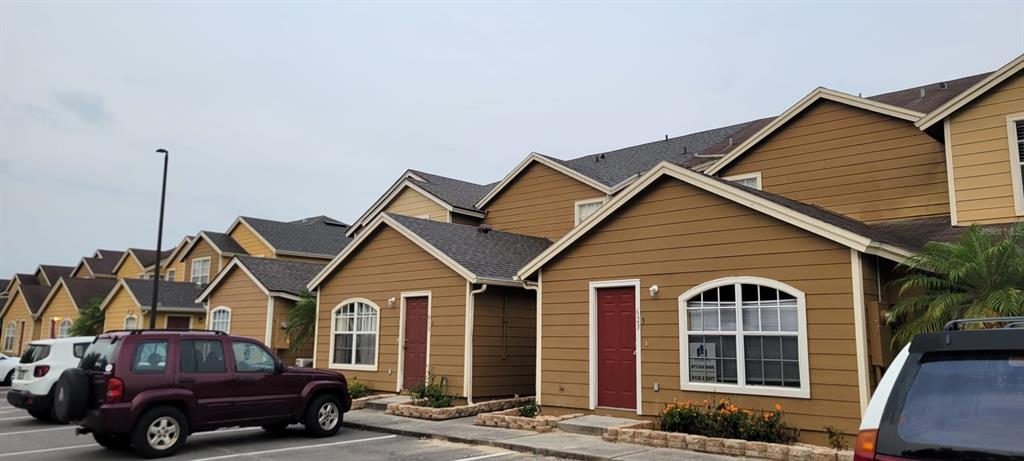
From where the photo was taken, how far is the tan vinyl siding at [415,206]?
78.0ft

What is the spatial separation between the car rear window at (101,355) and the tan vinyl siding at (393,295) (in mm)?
6954

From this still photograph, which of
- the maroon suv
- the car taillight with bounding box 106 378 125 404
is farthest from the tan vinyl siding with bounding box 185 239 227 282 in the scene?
the car taillight with bounding box 106 378 125 404

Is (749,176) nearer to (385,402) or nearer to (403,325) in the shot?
(403,325)

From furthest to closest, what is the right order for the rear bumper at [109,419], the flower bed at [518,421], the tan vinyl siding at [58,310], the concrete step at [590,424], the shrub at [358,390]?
the tan vinyl siding at [58,310]
the shrub at [358,390]
the flower bed at [518,421]
the concrete step at [590,424]
the rear bumper at [109,419]

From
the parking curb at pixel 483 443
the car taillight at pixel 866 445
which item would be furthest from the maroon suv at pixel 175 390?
the car taillight at pixel 866 445

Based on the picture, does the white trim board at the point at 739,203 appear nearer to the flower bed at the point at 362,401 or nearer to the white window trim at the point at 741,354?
the white window trim at the point at 741,354

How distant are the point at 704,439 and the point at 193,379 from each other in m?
7.53

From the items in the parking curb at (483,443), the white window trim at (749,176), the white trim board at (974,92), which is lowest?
the parking curb at (483,443)

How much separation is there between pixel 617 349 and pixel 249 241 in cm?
2625

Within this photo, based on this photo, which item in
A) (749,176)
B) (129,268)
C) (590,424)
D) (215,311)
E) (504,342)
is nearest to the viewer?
(590,424)

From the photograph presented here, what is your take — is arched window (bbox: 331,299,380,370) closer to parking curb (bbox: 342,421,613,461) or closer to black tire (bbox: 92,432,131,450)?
parking curb (bbox: 342,421,613,461)

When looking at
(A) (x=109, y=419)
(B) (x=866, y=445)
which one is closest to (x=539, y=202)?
(A) (x=109, y=419)

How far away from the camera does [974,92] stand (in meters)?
12.5

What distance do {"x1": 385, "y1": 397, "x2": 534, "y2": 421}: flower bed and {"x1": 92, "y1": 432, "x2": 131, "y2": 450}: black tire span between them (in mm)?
5118
